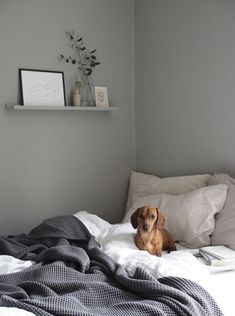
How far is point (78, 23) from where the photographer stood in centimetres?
285

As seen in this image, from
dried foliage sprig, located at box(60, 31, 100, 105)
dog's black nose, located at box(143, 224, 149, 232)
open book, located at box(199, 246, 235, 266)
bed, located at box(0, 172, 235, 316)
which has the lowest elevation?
open book, located at box(199, 246, 235, 266)

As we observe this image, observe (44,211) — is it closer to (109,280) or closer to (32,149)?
(32,149)

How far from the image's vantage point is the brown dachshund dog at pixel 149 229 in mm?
2020

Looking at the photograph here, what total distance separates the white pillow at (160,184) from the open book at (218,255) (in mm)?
555

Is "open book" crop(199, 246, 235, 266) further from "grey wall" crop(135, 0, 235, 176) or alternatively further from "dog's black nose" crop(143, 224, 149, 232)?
"grey wall" crop(135, 0, 235, 176)

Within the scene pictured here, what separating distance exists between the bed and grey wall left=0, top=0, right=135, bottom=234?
518 millimetres

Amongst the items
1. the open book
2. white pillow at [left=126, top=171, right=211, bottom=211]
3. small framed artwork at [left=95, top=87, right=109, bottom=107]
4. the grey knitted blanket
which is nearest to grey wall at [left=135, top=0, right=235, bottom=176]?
white pillow at [left=126, top=171, right=211, bottom=211]

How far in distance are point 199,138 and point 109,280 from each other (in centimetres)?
135

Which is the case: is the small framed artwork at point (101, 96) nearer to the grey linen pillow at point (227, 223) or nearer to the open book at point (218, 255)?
the grey linen pillow at point (227, 223)

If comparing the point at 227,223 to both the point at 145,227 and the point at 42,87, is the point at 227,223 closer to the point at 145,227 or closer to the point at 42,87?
the point at 145,227

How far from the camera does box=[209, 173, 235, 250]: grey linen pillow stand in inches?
84.8

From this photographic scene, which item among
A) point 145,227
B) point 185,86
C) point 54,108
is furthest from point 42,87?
point 145,227

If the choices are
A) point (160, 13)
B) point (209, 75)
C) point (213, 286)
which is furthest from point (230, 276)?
point (160, 13)

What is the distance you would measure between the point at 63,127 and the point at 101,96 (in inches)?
14.9
